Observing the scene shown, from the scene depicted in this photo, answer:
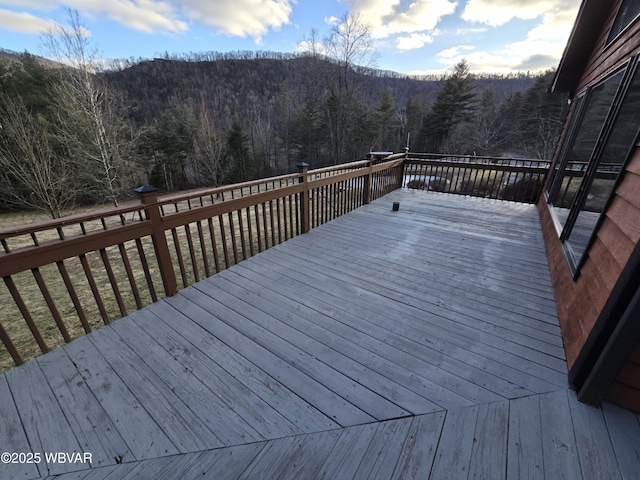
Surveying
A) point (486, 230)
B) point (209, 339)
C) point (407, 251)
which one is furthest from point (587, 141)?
point (209, 339)

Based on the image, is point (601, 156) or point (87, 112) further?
point (87, 112)

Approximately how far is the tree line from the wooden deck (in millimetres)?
11365

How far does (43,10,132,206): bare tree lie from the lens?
8.84 m

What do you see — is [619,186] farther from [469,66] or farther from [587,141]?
[469,66]

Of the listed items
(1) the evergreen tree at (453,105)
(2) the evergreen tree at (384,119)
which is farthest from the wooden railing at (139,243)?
(1) the evergreen tree at (453,105)

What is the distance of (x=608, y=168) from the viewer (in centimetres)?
196

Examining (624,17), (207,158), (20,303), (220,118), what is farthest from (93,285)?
(220,118)

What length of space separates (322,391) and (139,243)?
6.06ft

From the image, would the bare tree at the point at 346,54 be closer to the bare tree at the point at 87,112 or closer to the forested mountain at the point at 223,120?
the forested mountain at the point at 223,120

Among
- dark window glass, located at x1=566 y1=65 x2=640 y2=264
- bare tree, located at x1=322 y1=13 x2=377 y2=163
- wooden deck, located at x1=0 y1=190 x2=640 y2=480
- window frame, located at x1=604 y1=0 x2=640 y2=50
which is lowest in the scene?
wooden deck, located at x1=0 y1=190 x2=640 y2=480

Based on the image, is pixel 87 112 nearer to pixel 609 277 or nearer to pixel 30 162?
pixel 30 162

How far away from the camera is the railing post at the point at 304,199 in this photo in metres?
3.51

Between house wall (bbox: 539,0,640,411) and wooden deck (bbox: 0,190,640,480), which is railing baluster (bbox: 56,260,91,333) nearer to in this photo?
wooden deck (bbox: 0,190,640,480)

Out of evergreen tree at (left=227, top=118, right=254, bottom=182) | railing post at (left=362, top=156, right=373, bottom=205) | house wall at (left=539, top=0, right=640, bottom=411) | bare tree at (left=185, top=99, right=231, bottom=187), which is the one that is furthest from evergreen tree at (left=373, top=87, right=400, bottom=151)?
house wall at (left=539, top=0, right=640, bottom=411)
